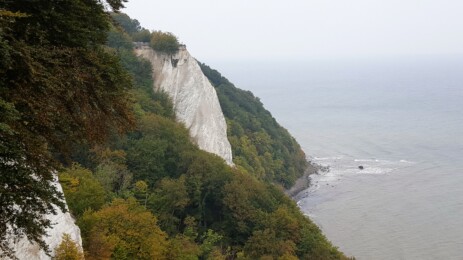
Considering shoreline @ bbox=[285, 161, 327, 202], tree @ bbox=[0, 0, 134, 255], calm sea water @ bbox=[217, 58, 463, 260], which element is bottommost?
shoreline @ bbox=[285, 161, 327, 202]

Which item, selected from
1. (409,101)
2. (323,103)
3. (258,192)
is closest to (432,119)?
(409,101)

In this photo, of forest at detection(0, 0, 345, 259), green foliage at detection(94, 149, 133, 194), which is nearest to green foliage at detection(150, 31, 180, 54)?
forest at detection(0, 0, 345, 259)

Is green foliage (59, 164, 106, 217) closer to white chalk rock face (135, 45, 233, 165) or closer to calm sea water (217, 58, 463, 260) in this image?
white chalk rock face (135, 45, 233, 165)

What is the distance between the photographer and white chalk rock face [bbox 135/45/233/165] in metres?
46.8

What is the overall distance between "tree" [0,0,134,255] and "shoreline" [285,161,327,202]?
50.3m

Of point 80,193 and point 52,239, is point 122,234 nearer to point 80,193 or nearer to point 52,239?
point 80,193

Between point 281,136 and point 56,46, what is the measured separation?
2577 inches

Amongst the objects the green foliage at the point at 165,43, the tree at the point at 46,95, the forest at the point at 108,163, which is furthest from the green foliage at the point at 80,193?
the green foliage at the point at 165,43

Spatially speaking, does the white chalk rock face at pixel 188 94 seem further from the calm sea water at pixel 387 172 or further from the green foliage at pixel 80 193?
the green foliage at pixel 80 193

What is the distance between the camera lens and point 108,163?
2692 centimetres

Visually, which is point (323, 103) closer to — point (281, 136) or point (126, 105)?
point (281, 136)

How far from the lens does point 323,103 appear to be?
13688cm

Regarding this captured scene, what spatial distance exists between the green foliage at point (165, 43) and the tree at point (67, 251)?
36644mm

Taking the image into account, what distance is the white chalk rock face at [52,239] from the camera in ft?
33.0
